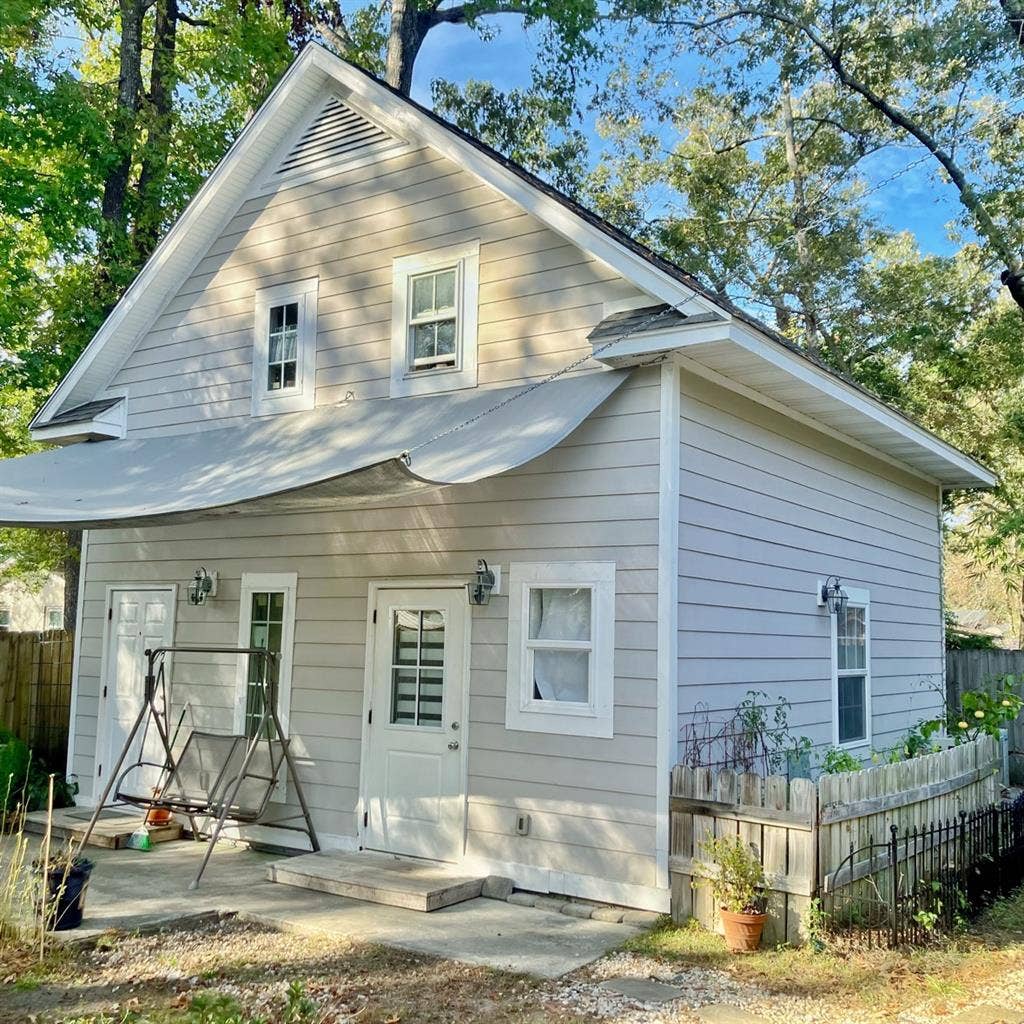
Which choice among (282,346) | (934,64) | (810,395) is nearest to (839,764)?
(810,395)

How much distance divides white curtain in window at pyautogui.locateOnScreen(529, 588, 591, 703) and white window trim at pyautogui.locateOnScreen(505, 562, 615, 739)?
0.06 m

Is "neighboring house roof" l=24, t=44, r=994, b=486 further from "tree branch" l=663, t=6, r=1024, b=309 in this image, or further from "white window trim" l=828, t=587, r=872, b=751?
"tree branch" l=663, t=6, r=1024, b=309

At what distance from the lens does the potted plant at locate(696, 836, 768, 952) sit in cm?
569

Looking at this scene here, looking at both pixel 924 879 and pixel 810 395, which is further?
pixel 810 395

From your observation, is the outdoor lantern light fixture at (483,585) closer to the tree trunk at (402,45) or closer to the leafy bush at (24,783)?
the leafy bush at (24,783)

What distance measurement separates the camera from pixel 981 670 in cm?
1384

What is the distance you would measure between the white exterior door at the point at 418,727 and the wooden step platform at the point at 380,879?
0.68 feet

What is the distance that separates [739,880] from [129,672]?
6.55 meters

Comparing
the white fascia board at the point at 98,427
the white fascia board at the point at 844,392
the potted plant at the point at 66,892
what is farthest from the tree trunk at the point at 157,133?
the potted plant at the point at 66,892

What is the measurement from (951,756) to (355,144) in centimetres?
694

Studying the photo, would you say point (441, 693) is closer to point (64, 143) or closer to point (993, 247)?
point (64, 143)

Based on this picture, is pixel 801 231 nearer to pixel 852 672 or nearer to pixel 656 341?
pixel 852 672

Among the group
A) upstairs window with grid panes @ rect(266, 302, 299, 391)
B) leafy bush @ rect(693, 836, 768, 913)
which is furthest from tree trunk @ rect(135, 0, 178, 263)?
leafy bush @ rect(693, 836, 768, 913)

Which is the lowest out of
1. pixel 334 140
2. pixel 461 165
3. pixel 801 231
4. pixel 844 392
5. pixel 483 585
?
pixel 483 585
